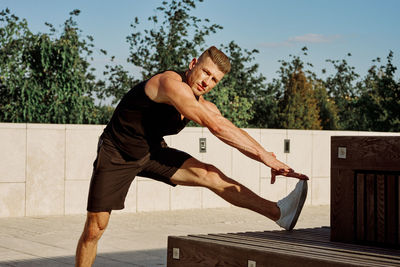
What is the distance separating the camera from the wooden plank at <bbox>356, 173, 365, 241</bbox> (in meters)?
4.92

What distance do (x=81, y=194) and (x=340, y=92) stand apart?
22658mm

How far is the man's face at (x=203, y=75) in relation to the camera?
5020mm

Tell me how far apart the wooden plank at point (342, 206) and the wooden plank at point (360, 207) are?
0.14ft

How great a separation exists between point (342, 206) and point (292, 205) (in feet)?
1.61

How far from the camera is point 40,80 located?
13.5m

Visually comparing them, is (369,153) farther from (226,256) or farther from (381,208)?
(226,256)

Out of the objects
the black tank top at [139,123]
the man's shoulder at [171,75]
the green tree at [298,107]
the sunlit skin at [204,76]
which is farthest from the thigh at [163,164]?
the green tree at [298,107]

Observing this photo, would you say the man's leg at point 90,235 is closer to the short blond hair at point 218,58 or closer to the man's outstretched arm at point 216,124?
the man's outstretched arm at point 216,124

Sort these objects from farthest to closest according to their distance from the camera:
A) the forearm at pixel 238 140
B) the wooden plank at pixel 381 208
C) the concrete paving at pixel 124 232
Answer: the concrete paving at pixel 124 232 < the wooden plank at pixel 381 208 < the forearm at pixel 238 140

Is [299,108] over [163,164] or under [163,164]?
over

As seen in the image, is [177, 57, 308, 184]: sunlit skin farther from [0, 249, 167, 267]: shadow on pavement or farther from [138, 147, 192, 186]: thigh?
[0, 249, 167, 267]: shadow on pavement

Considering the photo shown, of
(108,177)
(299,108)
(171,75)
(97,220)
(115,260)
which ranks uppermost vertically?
(299,108)

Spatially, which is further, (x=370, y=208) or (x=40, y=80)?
(x=40, y=80)

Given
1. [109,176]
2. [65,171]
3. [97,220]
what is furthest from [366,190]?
[65,171]
